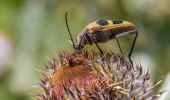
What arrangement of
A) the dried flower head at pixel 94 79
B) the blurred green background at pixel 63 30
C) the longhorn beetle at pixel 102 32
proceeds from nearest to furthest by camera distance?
the dried flower head at pixel 94 79 < the longhorn beetle at pixel 102 32 < the blurred green background at pixel 63 30

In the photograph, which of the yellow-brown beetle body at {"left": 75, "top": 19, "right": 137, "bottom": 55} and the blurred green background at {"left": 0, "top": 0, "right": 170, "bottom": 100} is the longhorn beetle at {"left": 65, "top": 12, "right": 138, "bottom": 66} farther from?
the blurred green background at {"left": 0, "top": 0, "right": 170, "bottom": 100}

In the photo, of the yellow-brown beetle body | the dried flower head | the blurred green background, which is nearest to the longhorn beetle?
the yellow-brown beetle body

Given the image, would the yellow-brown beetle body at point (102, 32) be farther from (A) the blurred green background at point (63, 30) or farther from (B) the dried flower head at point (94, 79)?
(A) the blurred green background at point (63, 30)

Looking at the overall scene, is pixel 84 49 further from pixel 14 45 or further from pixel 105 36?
pixel 14 45

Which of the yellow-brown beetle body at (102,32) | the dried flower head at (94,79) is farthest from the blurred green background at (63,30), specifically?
the dried flower head at (94,79)

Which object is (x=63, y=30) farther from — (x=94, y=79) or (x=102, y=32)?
(x=94, y=79)

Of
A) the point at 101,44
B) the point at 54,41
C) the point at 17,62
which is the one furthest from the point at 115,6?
the point at 101,44
